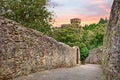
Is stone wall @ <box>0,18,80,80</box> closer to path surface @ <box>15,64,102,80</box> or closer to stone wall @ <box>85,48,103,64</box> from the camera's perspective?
path surface @ <box>15,64,102,80</box>

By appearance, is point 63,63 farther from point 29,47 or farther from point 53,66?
point 29,47

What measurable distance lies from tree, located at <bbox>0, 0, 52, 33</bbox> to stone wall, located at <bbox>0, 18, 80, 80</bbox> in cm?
1161

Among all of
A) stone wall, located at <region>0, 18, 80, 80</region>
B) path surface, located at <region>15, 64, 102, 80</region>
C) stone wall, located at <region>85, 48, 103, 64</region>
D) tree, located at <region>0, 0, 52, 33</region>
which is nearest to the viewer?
stone wall, located at <region>0, 18, 80, 80</region>

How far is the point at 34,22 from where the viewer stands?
2412cm

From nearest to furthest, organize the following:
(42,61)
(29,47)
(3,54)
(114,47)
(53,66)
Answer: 1. (114,47)
2. (3,54)
3. (29,47)
4. (42,61)
5. (53,66)

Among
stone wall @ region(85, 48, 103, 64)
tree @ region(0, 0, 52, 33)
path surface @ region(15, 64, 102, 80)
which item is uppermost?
tree @ region(0, 0, 52, 33)

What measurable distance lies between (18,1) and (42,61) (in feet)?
45.0

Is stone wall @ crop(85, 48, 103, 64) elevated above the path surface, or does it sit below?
above

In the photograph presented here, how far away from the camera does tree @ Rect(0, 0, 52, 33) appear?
2353 centimetres

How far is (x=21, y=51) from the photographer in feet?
30.2

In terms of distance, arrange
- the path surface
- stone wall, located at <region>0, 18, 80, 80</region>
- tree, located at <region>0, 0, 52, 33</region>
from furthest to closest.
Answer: tree, located at <region>0, 0, 52, 33</region> → the path surface → stone wall, located at <region>0, 18, 80, 80</region>

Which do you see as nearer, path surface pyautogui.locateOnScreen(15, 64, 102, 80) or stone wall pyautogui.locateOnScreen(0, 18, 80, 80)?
stone wall pyautogui.locateOnScreen(0, 18, 80, 80)

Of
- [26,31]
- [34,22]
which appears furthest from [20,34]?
[34,22]

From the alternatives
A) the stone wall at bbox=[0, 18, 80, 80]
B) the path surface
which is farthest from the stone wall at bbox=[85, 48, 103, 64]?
the stone wall at bbox=[0, 18, 80, 80]
